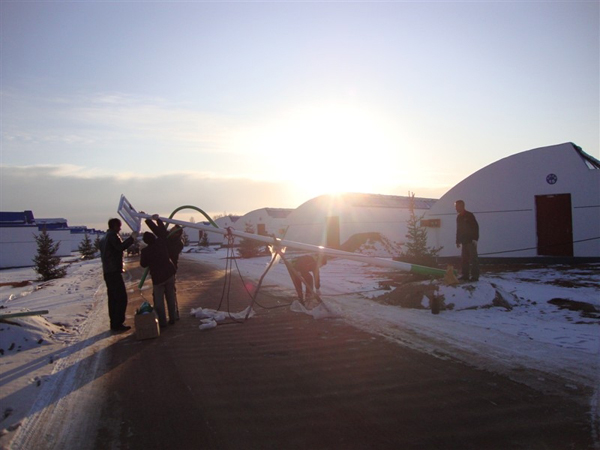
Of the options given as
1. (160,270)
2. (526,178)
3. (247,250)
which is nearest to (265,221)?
(247,250)

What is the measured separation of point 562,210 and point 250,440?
20.2 m

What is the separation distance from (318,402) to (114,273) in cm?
602

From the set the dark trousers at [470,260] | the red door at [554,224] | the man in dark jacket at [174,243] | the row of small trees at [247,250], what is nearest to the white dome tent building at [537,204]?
the red door at [554,224]

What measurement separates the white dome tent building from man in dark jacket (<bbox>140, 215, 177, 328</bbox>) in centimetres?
1531

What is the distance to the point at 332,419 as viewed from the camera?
4441 millimetres

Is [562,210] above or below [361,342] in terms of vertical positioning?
above

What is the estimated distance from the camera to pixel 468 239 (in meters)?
11.1

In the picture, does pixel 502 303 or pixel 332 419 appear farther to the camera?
pixel 502 303

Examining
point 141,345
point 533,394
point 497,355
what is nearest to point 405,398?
point 533,394

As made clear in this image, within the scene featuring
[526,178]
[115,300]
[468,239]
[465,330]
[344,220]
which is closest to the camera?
[465,330]

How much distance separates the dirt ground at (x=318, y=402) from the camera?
13.3 feet

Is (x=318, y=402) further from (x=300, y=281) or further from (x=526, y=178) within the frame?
Result: (x=526, y=178)

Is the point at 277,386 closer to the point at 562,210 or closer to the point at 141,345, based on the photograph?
the point at 141,345

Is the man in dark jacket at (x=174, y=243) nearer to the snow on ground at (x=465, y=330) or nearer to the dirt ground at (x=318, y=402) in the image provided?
the snow on ground at (x=465, y=330)
